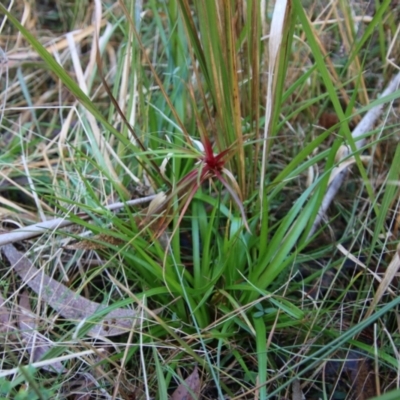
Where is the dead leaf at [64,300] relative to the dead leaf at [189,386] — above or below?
above

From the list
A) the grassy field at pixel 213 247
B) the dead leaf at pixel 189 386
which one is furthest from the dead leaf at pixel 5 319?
the dead leaf at pixel 189 386

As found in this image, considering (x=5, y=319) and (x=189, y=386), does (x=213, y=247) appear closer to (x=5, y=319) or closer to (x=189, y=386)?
(x=189, y=386)

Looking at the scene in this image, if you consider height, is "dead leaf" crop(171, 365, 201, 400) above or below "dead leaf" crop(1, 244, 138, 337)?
below

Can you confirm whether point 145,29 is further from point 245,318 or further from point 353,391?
point 353,391

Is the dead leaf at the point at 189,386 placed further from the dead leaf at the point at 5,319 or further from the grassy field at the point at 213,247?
the dead leaf at the point at 5,319

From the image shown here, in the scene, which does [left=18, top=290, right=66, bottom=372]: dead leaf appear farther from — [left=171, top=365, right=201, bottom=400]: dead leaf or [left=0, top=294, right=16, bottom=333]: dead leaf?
[left=171, top=365, right=201, bottom=400]: dead leaf

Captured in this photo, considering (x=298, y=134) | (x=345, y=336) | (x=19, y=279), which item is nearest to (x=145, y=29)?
(x=298, y=134)

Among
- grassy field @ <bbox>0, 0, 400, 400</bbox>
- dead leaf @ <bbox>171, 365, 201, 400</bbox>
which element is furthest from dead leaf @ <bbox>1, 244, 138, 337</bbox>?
dead leaf @ <bbox>171, 365, 201, 400</bbox>
